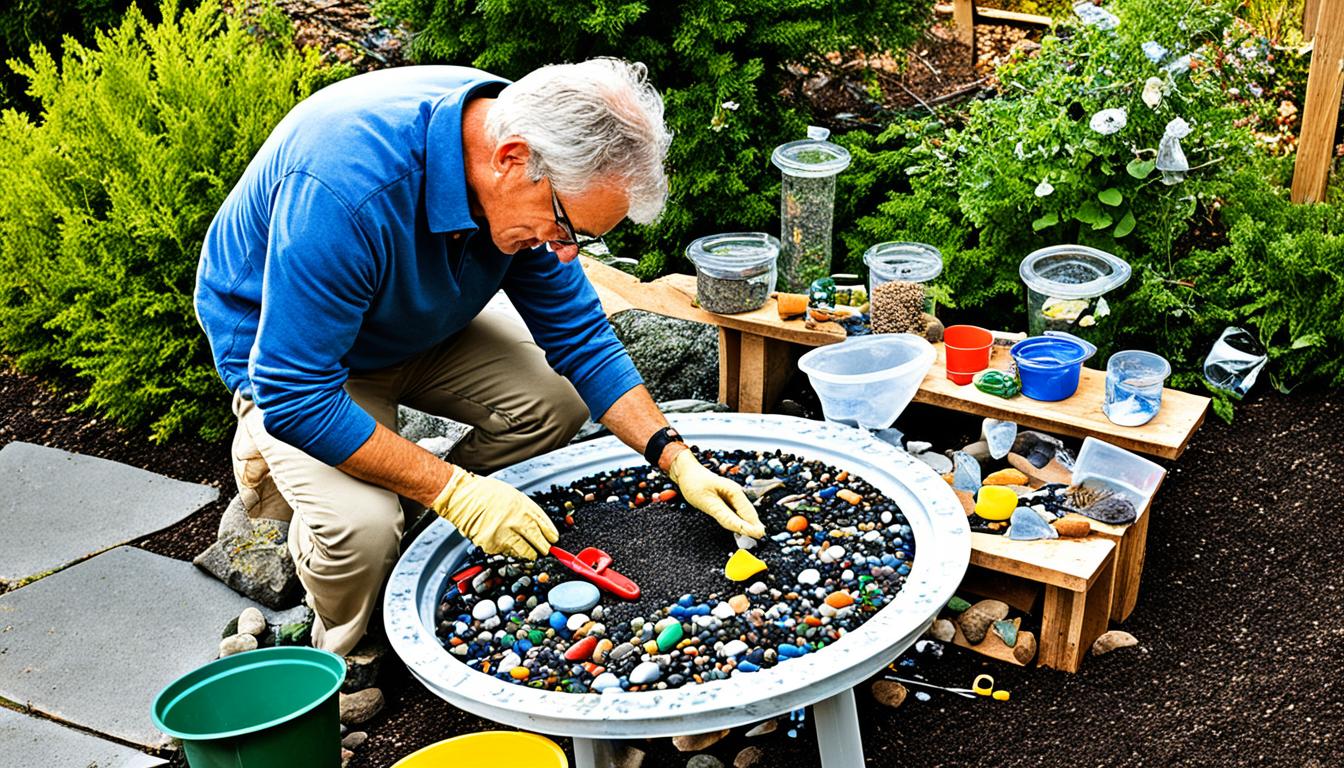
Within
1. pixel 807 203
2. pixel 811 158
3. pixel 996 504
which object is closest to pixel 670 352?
pixel 807 203

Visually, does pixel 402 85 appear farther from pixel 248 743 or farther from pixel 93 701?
pixel 93 701

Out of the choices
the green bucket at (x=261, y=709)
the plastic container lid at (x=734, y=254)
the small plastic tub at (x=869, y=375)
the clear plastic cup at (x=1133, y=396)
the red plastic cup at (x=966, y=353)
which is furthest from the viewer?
the plastic container lid at (x=734, y=254)

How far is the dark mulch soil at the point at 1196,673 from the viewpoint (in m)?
2.53

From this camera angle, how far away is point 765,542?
268cm

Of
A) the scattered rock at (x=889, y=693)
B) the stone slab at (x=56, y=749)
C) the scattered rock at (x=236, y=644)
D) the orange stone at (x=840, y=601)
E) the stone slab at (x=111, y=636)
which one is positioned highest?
the orange stone at (x=840, y=601)

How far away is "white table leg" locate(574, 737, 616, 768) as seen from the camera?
2.28 m

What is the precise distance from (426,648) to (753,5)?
2.56 metres

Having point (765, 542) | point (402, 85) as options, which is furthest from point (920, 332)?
point (402, 85)

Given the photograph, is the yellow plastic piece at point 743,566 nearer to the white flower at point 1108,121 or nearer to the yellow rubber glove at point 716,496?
the yellow rubber glove at point 716,496

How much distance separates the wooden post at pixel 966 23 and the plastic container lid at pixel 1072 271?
2.42m

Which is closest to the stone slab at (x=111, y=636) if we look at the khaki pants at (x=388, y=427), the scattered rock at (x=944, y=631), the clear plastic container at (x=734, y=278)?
the khaki pants at (x=388, y=427)

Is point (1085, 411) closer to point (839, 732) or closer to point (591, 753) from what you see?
point (839, 732)

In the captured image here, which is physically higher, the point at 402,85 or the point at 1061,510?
the point at 402,85

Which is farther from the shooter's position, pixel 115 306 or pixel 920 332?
pixel 115 306
